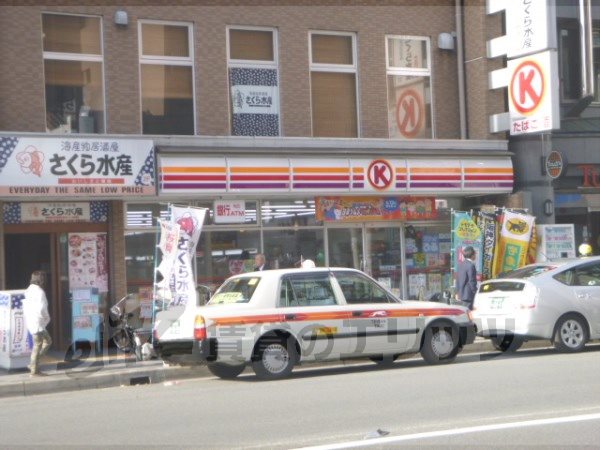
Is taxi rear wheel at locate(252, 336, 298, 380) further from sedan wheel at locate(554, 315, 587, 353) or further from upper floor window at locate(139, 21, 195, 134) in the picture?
upper floor window at locate(139, 21, 195, 134)

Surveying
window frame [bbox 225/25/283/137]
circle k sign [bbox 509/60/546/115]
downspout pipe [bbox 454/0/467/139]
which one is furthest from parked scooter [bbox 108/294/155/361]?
circle k sign [bbox 509/60/546/115]

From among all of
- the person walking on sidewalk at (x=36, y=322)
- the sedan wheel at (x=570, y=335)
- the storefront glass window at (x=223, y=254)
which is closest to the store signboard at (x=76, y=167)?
the storefront glass window at (x=223, y=254)

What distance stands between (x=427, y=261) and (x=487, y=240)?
149 centimetres

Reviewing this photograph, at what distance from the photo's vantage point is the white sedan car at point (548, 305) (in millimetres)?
15719

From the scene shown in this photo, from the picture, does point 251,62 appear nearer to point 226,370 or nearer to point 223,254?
point 223,254

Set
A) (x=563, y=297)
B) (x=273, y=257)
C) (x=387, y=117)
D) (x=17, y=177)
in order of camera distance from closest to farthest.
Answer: (x=563, y=297)
(x=17, y=177)
(x=273, y=257)
(x=387, y=117)

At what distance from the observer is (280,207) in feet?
66.4

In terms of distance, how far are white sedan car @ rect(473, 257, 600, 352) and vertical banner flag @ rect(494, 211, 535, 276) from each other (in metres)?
4.60

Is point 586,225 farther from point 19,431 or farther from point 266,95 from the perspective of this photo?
point 19,431

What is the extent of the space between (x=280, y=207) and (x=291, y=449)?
11850 millimetres

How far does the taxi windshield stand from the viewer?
46.1ft

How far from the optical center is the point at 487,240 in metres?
21.2

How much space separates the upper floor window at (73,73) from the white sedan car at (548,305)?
824 cm

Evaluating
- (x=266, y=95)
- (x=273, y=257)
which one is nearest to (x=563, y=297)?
(x=273, y=257)
